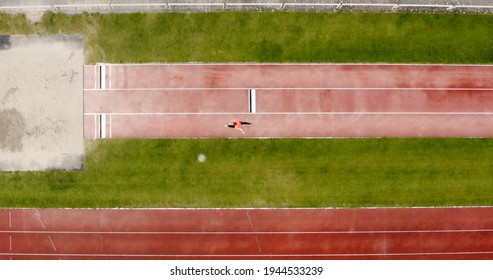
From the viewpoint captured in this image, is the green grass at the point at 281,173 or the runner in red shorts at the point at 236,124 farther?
the green grass at the point at 281,173

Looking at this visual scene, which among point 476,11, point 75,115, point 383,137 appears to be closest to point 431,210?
point 383,137

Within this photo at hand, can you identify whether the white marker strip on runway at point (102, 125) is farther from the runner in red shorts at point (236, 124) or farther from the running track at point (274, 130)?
the runner in red shorts at point (236, 124)

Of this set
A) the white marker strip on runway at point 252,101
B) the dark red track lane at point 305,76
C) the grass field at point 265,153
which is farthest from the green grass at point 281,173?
the dark red track lane at point 305,76

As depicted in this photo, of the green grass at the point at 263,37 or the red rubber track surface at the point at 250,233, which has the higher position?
the green grass at the point at 263,37

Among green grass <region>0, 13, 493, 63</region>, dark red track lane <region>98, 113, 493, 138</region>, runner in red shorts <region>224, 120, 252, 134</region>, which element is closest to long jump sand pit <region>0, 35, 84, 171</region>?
green grass <region>0, 13, 493, 63</region>

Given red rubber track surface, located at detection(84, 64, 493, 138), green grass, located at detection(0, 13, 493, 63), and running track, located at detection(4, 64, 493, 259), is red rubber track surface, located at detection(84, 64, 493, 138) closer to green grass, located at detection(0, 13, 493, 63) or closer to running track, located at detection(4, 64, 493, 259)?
running track, located at detection(4, 64, 493, 259)
